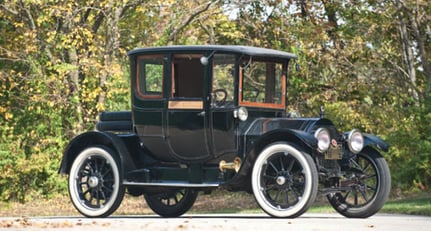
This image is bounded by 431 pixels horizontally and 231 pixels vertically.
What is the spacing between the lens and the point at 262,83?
47.3 feet

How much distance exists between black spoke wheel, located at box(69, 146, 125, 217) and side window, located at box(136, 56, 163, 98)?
3.08ft

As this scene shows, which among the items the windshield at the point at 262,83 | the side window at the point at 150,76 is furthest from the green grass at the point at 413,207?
the side window at the point at 150,76

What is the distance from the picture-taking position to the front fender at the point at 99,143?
46.2 ft

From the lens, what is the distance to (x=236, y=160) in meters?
13.5

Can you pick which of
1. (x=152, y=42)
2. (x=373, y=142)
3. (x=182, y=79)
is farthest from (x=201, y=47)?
(x=152, y=42)

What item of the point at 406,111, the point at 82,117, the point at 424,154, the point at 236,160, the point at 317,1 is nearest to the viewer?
the point at 236,160

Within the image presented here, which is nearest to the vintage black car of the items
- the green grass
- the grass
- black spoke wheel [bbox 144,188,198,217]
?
black spoke wheel [bbox 144,188,198,217]

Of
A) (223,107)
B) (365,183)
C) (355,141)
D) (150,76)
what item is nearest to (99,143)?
(150,76)

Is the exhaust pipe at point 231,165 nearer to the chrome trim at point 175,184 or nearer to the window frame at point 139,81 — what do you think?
the chrome trim at point 175,184

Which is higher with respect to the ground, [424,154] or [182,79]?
[182,79]

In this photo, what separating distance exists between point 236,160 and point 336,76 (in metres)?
15.2

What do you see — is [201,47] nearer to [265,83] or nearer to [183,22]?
[265,83]

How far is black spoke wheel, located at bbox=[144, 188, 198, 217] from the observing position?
607 inches

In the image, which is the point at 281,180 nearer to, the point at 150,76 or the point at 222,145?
the point at 222,145
